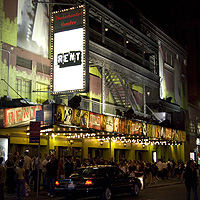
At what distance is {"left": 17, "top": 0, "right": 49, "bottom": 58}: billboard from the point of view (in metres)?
24.1

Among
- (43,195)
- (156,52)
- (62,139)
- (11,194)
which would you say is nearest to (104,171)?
(43,195)

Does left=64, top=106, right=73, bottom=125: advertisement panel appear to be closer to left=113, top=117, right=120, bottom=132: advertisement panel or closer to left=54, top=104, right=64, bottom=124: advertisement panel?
left=54, top=104, right=64, bottom=124: advertisement panel

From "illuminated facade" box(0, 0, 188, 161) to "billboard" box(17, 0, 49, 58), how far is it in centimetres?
6

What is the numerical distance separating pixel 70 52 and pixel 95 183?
1028 centimetres

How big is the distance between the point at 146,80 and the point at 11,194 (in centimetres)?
2359

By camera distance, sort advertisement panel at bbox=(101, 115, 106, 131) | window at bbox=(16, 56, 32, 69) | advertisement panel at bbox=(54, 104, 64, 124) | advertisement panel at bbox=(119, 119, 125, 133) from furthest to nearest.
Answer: advertisement panel at bbox=(119, 119, 125, 133) → advertisement panel at bbox=(101, 115, 106, 131) → window at bbox=(16, 56, 32, 69) → advertisement panel at bbox=(54, 104, 64, 124)

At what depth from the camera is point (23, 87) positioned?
78.4 feet

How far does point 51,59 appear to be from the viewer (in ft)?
79.5

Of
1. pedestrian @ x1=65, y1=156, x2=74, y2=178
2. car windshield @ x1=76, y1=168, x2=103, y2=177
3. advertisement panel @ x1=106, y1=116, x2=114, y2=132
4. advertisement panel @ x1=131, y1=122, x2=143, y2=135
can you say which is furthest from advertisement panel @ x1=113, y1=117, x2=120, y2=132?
car windshield @ x1=76, y1=168, x2=103, y2=177

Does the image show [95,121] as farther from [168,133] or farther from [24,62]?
[168,133]

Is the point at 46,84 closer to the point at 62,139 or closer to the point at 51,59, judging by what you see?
the point at 51,59

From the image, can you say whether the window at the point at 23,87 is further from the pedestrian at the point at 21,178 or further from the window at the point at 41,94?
the pedestrian at the point at 21,178

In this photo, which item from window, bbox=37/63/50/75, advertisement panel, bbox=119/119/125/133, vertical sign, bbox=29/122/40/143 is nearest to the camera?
vertical sign, bbox=29/122/40/143

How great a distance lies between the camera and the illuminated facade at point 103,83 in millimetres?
23172
